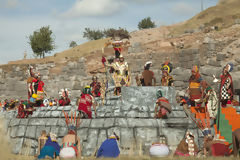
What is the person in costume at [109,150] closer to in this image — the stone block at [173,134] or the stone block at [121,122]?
the stone block at [121,122]

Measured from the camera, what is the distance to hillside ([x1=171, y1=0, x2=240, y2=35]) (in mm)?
41322

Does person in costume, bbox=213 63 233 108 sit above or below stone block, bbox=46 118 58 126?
above

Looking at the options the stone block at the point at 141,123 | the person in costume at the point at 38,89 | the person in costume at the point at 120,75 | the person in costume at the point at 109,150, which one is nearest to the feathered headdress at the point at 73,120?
the stone block at the point at 141,123

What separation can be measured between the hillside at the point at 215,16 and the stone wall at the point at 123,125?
31.4 meters

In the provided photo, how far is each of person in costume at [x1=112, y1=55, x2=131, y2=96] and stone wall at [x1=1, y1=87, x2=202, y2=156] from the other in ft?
2.98

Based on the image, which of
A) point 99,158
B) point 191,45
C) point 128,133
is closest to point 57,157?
point 99,158

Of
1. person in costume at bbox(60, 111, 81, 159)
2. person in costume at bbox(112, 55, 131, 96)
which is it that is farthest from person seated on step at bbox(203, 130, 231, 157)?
person in costume at bbox(112, 55, 131, 96)

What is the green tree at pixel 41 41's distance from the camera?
146 ft

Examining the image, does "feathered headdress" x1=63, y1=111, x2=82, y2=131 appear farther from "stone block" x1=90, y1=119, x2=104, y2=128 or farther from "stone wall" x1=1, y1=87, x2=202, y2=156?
"stone block" x1=90, y1=119, x2=104, y2=128

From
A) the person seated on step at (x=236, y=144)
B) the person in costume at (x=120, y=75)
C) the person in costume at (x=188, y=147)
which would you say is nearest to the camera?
the person seated on step at (x=236, y=144)

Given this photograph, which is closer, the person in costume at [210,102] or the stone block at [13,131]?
the person in costume at [210,102]

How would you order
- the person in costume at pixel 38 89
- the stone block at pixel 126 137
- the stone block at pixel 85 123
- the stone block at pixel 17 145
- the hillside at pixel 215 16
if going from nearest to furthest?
1. the stone block at pixel 126 137
2. the stone block at pixel 85 123
3. the stone block at pixel 17 145
4. the person in costume at pixel 38 89
5. the hillside at pixel 215 16

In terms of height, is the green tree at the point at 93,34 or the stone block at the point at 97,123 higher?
the green tree at the point at 93,34

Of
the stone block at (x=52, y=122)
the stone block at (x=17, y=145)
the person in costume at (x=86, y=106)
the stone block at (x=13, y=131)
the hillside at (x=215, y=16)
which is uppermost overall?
the hillside at (x=215, y=16)
